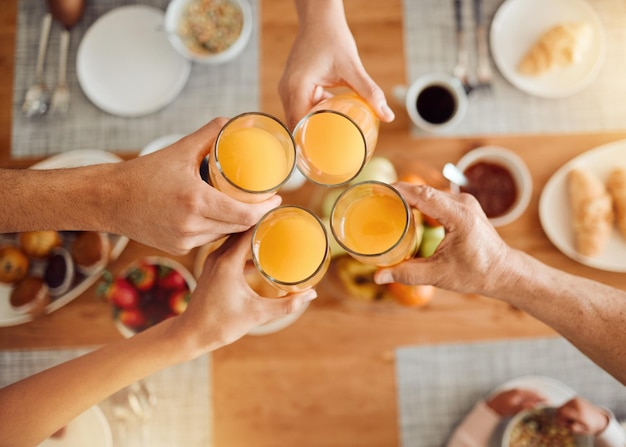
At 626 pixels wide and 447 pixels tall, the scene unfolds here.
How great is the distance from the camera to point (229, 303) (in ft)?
2.98

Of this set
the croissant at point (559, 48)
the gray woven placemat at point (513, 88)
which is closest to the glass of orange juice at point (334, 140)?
the gray woven placemat at point (513, 88)

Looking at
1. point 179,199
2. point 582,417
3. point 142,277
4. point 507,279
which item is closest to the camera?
point 179,199

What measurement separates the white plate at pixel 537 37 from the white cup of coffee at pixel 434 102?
0.21 m

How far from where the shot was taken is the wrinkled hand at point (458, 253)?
90 cm

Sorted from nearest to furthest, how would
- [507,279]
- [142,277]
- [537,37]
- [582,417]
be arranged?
[507,279], [582,417], [142,277], [537,37]

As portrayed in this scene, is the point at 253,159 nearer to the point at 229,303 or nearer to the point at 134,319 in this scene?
the point at 229,303

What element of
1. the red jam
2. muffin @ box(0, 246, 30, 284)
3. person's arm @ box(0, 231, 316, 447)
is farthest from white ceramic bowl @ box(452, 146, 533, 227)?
muffin @ box(0, 246, 30, 284)

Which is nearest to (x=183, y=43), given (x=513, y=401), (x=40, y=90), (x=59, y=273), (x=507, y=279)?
(x=40, y=90)

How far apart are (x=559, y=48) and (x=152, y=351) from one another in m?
1.25

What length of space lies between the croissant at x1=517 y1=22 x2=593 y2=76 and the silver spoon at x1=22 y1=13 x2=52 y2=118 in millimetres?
1330

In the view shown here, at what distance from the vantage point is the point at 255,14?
4.55 ft

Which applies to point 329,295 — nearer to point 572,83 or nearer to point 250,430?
point 250,430

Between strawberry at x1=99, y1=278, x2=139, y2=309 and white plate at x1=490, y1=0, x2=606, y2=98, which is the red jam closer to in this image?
white plate at x1=490, y1=0, x2=606, y2=98

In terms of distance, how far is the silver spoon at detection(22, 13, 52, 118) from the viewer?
135 centimetres
